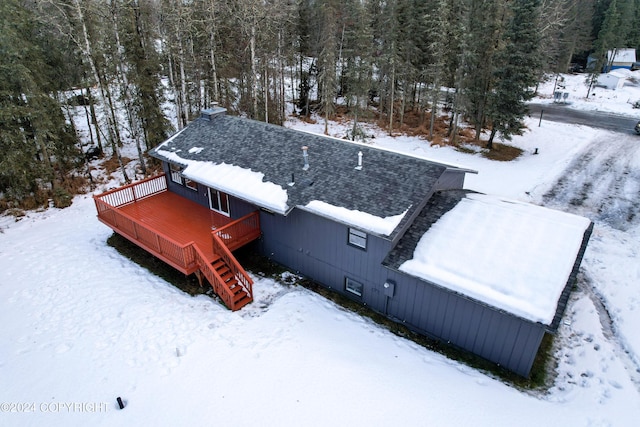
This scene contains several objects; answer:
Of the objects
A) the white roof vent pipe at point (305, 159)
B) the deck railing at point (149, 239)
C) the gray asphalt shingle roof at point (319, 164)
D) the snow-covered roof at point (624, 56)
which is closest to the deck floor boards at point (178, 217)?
the deck railing at point (149, 239)

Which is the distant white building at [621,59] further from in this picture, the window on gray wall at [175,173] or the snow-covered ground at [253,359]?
the window on gray wall at [175,173]

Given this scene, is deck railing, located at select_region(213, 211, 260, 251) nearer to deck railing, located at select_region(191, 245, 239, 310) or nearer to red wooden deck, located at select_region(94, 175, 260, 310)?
red wooden deck, located at select_region(94, 175, 260, 310)

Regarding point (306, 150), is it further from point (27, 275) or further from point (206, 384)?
point (27, 275)

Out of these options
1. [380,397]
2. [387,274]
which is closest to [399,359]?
[380,397]

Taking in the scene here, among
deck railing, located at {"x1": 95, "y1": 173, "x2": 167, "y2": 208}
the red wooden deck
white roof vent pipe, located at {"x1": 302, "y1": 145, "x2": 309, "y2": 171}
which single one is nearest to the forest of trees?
deck railing, located at {"x1": 95, "y1": 173, "x2": 167, "y2": 208}

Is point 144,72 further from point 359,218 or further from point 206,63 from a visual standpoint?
point 359,218

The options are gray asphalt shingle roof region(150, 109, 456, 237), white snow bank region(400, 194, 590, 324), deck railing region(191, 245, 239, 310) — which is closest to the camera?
white snow bank region(400, 194, 590, 324)
